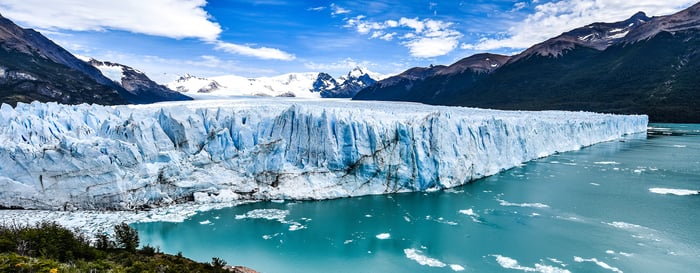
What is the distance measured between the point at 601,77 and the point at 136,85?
3652 inches

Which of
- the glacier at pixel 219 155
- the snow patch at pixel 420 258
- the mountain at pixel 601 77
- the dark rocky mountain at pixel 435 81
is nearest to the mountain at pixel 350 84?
the dark rocky mountain at pixel 435 81

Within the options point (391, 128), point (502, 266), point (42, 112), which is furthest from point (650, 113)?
point (42, 112)

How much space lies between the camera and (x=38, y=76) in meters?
51.3

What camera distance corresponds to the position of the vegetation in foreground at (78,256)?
6938 millimetres

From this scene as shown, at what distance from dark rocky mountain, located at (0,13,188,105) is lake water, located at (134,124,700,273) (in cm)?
4184

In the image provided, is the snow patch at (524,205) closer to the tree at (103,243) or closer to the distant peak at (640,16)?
the tree at (103,243)

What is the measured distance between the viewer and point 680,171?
20.6 m

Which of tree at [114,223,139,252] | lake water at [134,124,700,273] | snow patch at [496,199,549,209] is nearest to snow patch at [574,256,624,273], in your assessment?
lake water at [134,124,700,273]

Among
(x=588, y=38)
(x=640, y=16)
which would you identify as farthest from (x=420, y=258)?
(x=640, y=16)

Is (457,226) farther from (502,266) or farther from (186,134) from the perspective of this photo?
(186,134)

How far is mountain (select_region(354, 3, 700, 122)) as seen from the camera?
2176 inches

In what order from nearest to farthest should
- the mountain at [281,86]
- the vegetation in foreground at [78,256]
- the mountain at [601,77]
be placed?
the vegetation in foreground at [78,256] < the mountain at [601,77] < the mountain at [281,86]

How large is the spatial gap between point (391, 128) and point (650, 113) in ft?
167

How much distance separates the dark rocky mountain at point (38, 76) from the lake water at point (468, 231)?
41.8 metres
